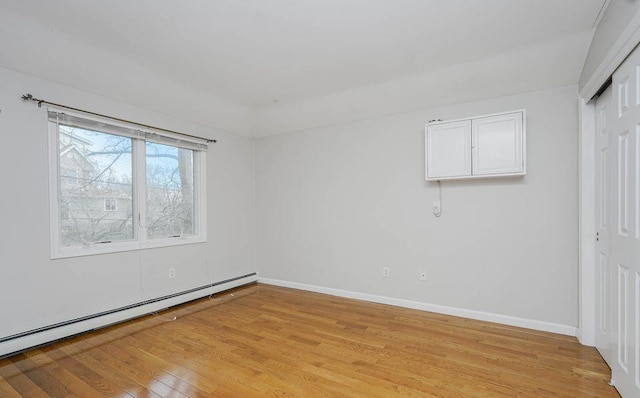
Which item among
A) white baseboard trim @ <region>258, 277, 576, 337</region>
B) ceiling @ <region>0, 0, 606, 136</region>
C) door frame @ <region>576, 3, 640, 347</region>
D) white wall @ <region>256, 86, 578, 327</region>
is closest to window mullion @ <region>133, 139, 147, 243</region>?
ceiling @ <region>0, 0, 606, 136</region>

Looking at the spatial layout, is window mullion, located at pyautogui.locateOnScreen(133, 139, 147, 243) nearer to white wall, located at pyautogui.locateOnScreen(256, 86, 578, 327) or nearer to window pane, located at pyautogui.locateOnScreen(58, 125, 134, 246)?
window pane, located at pyautogui.locateOnScreen(58, 125, 134, 246)

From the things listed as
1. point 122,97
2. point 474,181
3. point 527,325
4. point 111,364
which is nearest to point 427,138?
point 474,181

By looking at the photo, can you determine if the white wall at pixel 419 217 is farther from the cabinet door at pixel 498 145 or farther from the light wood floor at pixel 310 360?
the light wood floor at pixel 310 360

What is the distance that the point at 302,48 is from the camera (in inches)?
104

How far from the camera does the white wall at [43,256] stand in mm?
2434

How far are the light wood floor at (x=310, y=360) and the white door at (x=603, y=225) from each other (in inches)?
8.9

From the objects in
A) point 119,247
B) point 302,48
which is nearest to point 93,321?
point 119,247

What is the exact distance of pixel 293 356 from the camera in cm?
241

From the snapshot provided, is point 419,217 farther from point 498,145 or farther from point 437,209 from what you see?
point 498,145

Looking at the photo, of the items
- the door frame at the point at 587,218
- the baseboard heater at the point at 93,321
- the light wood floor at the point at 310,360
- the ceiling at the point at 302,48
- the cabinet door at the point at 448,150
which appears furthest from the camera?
the cabinet door at the point at 448,150

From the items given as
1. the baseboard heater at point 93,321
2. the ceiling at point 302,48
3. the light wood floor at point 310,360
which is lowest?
the light wood floor at point 310,360

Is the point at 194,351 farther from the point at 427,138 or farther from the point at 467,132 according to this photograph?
the point at 467,132

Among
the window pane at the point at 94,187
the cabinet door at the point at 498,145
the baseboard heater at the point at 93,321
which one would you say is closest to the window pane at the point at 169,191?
the window pane at the point at 94,187

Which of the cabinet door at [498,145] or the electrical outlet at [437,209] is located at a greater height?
the cabinet door at [498,145]
